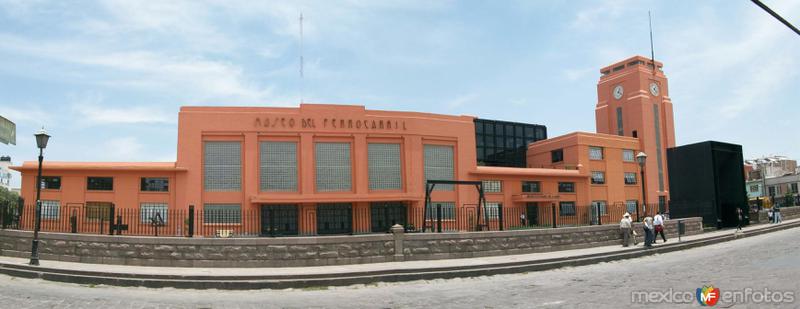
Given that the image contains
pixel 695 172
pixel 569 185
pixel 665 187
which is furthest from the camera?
pixel 665 187

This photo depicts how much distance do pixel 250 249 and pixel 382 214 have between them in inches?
999

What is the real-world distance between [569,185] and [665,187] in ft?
60.9

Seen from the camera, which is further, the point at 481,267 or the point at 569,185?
the point at 569,185

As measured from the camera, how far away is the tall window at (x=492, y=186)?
45.6m

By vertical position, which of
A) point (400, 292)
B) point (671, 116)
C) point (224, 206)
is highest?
point (671, 116)

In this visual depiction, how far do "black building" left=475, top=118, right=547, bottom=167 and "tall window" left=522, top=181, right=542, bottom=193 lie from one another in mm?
12601

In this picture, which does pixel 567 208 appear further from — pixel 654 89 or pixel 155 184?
pixel 155 184

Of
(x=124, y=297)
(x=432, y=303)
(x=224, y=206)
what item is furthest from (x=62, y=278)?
(x=224, y=206)

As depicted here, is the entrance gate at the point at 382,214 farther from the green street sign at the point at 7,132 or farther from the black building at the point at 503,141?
the green street sign at the point at 7,132

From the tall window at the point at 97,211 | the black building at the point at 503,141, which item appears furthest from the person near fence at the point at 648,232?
the black building at the point at 503,141

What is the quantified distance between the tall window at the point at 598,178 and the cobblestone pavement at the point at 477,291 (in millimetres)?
39421

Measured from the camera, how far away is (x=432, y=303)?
11.0 meters

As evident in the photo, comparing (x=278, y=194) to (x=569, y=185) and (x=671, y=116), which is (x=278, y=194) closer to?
(x=569, y=185)

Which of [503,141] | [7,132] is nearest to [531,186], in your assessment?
[503,141]
